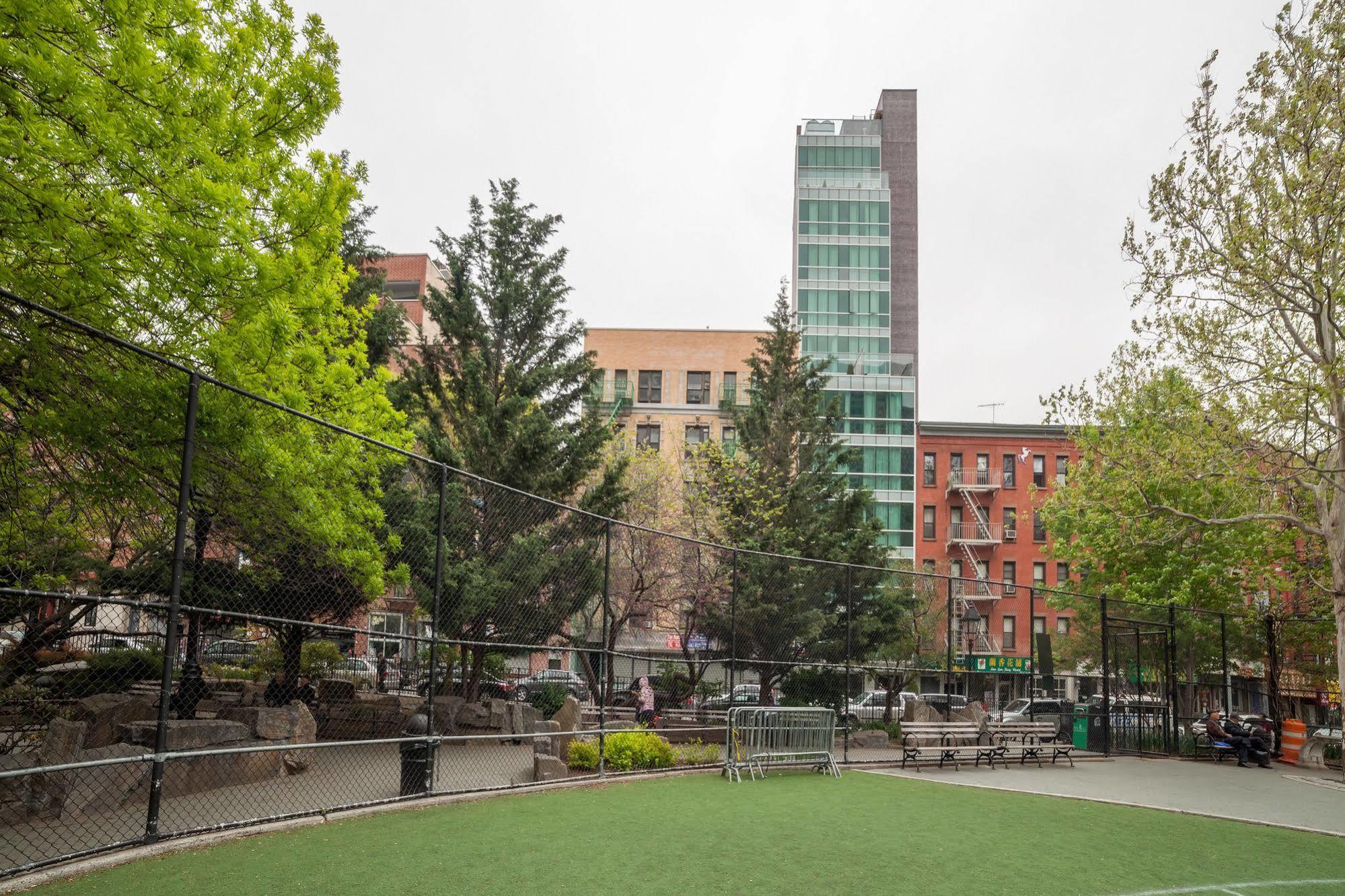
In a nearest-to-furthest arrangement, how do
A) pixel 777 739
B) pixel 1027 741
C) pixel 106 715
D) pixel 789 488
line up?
pixel 106 715
pixel 777 739
pixel 1027 741
pixel 789 488

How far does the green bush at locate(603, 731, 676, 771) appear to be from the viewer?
13320 millimetres

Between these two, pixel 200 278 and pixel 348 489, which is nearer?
pixel 200 278

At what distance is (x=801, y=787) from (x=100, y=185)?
1132 cm

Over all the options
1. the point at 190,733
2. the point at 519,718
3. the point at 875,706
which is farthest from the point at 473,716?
the point at 875,706

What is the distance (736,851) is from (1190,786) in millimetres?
11325

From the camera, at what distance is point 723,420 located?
57.8m

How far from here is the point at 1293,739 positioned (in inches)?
886

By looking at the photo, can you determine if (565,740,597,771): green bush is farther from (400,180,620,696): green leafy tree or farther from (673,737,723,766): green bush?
(400,180,620,696): green leafy tree

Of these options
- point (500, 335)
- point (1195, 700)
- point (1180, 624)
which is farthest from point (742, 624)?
point (1195, 700)

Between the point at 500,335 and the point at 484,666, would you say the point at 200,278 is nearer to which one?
the point at 500,335

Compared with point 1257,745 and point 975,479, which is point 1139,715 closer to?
point 1257,745

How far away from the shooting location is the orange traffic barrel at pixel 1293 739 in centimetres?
2231

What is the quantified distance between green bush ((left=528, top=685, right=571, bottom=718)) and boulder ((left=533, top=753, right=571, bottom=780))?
936 cm

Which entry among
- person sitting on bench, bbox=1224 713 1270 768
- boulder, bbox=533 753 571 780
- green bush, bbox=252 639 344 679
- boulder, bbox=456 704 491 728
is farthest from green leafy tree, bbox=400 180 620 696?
person sitting on bench, bbox=1224 713 1270 768
